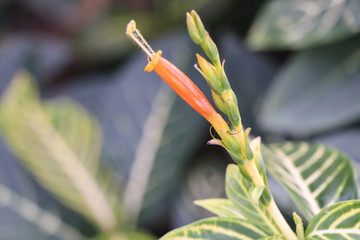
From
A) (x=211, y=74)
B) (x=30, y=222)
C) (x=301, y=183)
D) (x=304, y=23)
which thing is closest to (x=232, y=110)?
(x=211, y=74)

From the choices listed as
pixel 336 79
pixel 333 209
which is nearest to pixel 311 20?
pixel 336 79

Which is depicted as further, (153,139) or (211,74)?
(153,139)

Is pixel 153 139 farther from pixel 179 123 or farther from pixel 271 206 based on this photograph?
pixel 271 206

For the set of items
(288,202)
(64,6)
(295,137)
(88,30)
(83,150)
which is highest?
(64,6)

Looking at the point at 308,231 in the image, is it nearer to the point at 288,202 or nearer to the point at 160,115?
the point at 288,202

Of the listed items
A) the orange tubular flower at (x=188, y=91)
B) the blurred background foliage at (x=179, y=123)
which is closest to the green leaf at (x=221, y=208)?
the orange tubular flower at (x=188, y=91)

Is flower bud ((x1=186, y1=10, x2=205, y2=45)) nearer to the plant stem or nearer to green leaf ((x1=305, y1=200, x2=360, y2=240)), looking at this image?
the plant stem

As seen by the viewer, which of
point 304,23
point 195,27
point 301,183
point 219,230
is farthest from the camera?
point 304,23
